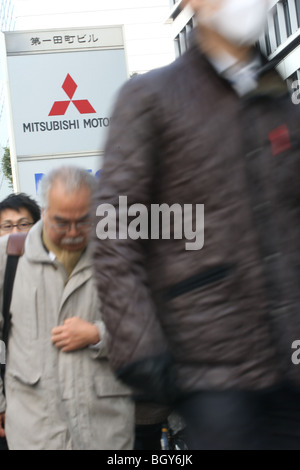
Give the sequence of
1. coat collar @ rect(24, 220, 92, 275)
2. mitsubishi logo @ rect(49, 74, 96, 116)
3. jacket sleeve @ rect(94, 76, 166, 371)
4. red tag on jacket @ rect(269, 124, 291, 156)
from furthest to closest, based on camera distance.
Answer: mitsubishi logo @ rect(49, 74, 96, 116)
coat collar @ rect(24, 220, 92, 275)
red tag on jacket @ rect(269, 124, 291, 156)
jacket sleeve @ rect(94, 76, 166, 371)

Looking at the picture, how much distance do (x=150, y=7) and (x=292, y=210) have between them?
4341 cm

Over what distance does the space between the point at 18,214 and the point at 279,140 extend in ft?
12.0

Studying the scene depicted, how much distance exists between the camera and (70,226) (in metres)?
3.11

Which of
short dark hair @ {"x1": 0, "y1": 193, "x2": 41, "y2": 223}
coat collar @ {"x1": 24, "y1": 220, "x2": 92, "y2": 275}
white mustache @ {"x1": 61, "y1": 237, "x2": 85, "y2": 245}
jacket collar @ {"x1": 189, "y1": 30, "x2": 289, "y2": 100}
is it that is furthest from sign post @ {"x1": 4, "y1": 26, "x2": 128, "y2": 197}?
jacket collar @ {"x1": 189, "y1": 30, "x2": 289, "y2": 100}

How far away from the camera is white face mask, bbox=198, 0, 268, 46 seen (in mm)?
1896

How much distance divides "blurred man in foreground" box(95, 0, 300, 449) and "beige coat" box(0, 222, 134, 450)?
1.36 metres

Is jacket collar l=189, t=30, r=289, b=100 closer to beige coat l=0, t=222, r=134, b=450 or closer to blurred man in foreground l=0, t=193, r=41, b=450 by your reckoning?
beige coat l=0, t=222, r=134, b=450

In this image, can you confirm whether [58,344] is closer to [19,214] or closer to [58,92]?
[19,214]

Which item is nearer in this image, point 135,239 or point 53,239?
point 135,239

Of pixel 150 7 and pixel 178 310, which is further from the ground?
pixel 150 7

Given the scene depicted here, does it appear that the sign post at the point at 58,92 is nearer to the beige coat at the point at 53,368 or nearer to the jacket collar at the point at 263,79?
the beige coat at the point at 53,368
